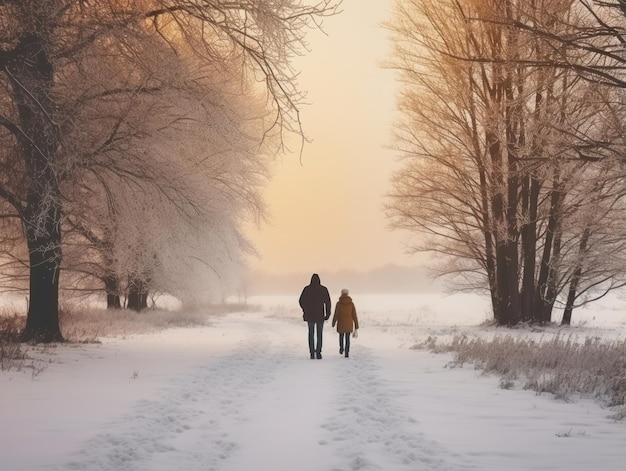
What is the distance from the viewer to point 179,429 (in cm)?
552

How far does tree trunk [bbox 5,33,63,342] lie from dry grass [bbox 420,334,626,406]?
27.8ft

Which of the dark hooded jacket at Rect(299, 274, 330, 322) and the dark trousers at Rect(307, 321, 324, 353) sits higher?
the dark hooded jacket at Rect(299, 274, 330, 322)

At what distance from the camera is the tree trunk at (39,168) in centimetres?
898

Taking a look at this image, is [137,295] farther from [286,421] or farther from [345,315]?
[286,421]

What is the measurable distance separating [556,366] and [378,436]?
5.59m

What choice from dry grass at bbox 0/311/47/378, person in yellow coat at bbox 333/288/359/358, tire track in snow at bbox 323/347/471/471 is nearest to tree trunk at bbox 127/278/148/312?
dry grass at bbox 0/311/47/378

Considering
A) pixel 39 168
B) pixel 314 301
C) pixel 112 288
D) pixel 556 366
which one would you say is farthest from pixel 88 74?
pixel 112 288

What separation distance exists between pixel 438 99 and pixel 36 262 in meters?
14.2

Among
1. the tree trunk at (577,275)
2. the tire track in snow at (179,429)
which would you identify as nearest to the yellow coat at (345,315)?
the tire track in snow at (179,429)

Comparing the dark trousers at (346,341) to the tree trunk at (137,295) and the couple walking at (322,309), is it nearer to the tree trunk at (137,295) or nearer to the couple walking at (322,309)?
the couple walking at (322,309)

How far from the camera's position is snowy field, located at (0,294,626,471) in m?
4.52

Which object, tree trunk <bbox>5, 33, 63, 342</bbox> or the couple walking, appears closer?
tree trunk <bbox>5, 33, 63, 342</bbox>

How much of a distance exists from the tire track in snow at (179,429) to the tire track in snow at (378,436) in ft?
3.61

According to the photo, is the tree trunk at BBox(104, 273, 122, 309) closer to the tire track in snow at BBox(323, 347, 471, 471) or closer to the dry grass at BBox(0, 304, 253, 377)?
the dry grass at BBox(0, 304, 253, 377)
